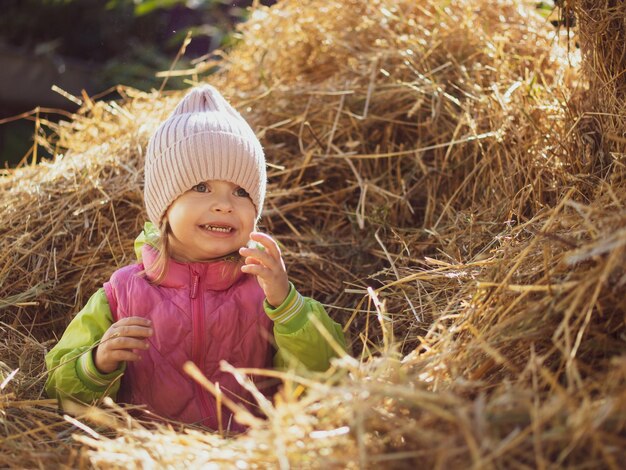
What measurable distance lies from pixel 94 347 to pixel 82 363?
0.05 metres

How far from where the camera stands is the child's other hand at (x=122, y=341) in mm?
1953

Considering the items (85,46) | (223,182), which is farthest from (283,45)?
(85,46)

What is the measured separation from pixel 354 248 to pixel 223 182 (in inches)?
28.5

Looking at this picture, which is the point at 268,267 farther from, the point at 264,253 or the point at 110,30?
the point at 110,30

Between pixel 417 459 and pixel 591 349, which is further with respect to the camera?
pixel 591 349

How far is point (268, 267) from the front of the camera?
6.56 feet

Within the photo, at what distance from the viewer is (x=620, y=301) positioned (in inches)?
57.4

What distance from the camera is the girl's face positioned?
2115mm

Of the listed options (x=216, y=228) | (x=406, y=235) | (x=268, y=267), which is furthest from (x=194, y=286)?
(x=406, y=235)

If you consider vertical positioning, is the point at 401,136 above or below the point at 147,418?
above

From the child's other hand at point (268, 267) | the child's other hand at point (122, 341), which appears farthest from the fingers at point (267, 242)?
the child's other hand at point (122, 341)

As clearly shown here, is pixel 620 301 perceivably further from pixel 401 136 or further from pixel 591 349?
pixel 401 136

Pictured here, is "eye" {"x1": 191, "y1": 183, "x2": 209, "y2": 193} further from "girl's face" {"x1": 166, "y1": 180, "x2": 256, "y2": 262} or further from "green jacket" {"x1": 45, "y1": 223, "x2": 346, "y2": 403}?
"green jacket" {"x1": 45, "y1": 223, "x2": 346, "y2": 403}

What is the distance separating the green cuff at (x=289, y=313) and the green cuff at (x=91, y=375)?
42 centimetres
